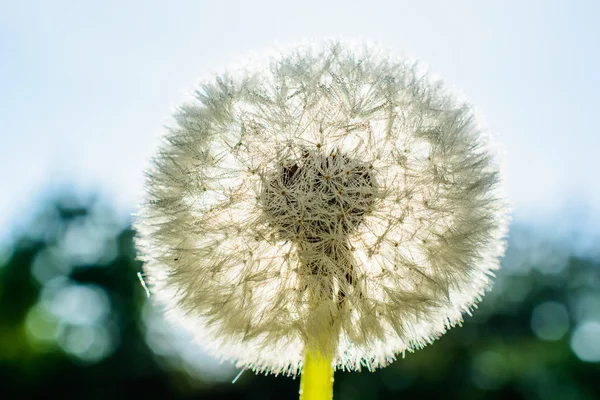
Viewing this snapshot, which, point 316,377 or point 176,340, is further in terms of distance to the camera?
point 176,340

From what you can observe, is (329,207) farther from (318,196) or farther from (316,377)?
(316,377)

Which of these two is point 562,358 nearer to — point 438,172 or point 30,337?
point 30,337

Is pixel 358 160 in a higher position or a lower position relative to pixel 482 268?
higher

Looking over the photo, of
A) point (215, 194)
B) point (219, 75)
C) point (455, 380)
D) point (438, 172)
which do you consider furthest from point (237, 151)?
point (455, 380)

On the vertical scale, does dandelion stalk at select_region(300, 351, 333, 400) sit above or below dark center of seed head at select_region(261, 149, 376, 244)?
below

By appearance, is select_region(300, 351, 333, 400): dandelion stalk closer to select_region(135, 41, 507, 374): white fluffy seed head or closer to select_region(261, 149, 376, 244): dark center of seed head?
select_region(135, 41, 507, 374): white fluffy seed head

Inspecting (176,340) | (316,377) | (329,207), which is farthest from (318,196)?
(176,340)

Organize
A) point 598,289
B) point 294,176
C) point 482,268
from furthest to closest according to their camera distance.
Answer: point 598,289, point 482,268, point 294,176

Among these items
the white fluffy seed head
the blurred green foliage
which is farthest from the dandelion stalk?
the blurred green foliage
